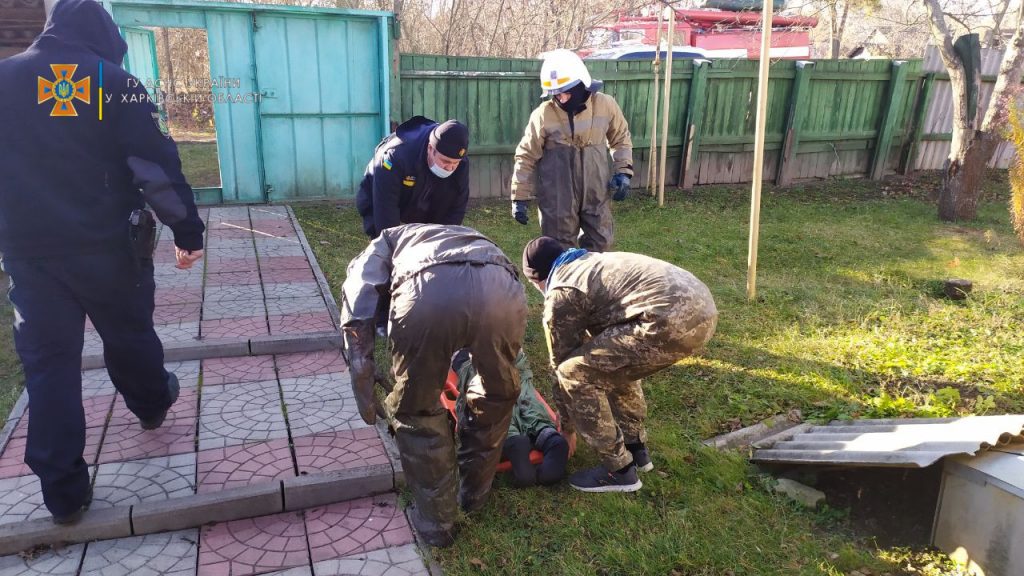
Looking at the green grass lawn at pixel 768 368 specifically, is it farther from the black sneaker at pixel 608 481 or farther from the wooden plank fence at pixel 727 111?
the wooden plank fence at pixel 727 111

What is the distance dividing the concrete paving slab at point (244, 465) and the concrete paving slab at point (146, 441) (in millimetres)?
163

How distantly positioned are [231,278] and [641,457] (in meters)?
4.04

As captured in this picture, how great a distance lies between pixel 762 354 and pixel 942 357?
119cm

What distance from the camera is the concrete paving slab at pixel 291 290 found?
550 cm

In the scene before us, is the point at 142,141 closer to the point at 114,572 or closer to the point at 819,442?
the point at 114,572

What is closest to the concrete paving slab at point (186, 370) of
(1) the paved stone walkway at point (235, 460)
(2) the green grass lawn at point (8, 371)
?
(1) the paved stone walkway at point (235, 460)

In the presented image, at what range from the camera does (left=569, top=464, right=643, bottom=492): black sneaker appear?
125 inches

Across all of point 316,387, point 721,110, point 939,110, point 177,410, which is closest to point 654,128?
point 721,110

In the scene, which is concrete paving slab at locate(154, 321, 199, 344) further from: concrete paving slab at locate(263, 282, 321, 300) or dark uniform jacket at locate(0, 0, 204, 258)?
dark uniform jacket at locate(0, 0, 204, 258)

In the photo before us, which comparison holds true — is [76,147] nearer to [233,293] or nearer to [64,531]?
[64,531]

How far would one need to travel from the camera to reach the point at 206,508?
2896 millimetres

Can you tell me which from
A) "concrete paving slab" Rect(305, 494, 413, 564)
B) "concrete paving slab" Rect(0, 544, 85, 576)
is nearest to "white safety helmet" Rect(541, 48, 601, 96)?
"concrete paving slab" Rect(305, 494, 413, 564)

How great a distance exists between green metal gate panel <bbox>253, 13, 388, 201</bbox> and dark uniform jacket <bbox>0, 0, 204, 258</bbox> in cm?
576

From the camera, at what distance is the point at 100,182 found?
109 inches
